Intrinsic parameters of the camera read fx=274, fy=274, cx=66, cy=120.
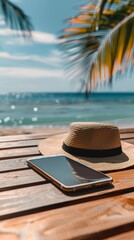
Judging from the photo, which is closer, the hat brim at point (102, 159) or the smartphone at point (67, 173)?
the smartphone at point (67, 173)

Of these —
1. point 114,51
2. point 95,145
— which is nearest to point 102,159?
point 95,145

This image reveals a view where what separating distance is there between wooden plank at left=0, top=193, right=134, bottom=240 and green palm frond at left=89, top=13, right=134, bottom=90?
1.73 m

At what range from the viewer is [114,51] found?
2305mm

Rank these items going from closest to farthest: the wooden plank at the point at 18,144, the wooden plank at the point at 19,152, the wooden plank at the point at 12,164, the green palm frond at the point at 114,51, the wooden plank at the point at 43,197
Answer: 1. the wooden plank at the point at 43,197
2. the wooden plank at the point at 12,164
3. the wooden plank at the point at 19,152
4. the wooden plank at the point at 18,144
5. the green palm frond at the point at 114,51

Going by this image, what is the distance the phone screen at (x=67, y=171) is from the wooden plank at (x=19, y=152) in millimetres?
208

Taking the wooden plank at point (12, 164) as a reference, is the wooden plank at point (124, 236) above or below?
above

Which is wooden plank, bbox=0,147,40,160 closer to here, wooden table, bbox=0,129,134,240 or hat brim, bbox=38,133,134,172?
hat brim, bbox=38,133,134,172

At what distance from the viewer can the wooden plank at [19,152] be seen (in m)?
1.24

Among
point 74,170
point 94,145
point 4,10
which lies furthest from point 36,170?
point 4,10

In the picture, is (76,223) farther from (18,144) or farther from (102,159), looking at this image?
(18,144)

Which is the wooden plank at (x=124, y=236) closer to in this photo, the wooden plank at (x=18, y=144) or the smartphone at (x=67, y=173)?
the smartphone at (x=67, y=173)

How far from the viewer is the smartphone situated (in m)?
0.83

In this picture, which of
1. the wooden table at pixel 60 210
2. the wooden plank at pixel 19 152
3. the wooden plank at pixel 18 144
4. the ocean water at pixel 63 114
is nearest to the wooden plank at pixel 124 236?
the wooden table at pixel 60 210

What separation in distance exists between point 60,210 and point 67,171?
224 millimetres
